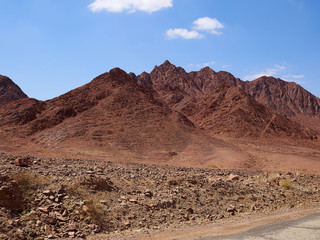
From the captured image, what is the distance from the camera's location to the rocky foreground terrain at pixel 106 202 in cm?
950

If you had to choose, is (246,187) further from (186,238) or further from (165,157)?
(165,157)

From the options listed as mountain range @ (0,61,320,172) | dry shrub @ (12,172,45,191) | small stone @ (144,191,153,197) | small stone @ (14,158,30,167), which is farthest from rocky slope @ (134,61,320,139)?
dry shrub @ (12,172,45,191)

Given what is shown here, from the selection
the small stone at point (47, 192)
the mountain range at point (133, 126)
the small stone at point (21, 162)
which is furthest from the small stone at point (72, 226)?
the mountain range at point (133, 126)

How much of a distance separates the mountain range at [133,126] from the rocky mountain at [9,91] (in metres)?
40.5

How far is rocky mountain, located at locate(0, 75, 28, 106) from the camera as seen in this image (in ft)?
283

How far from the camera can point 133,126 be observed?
1681 inches

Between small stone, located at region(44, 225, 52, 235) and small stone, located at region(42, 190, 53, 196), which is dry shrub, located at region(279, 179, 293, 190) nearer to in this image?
small stone, located at region(42, 190, 53, 196)

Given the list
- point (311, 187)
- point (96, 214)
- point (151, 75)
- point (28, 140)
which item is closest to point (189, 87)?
point (151, 75)

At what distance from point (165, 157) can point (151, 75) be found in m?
116

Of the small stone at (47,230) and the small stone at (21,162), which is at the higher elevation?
the small stone at (21,162)

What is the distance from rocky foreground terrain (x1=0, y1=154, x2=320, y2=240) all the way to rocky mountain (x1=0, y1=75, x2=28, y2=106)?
80.6 m

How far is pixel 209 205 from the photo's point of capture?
13.2 m

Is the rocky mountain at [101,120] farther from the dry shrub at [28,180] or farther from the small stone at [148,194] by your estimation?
the dry shrub at [28,180]

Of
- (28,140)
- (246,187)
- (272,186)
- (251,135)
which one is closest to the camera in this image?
(246,187)
